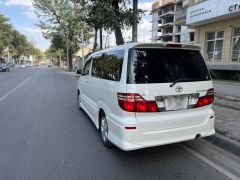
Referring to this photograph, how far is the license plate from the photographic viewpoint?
3829mm

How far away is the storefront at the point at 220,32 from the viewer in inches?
654

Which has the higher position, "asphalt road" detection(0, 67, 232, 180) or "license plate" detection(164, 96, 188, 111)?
"license plate" detection(164, 96, 188, 111)

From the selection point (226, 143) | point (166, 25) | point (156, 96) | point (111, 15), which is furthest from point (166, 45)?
point (166, 25)

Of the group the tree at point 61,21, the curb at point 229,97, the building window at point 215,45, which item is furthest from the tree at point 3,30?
the curb at point 229,97

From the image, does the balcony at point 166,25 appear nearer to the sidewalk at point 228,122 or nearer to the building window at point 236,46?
the building window at point 236,46

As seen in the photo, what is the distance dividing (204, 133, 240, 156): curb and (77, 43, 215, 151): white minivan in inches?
16.7

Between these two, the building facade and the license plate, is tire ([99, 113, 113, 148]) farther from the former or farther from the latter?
the building facade

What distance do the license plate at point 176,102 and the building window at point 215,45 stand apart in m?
16.7

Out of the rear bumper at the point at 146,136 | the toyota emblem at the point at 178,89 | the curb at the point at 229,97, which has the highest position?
the toyota emblem at the point at 178,89

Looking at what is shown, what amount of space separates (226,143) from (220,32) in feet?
55.0

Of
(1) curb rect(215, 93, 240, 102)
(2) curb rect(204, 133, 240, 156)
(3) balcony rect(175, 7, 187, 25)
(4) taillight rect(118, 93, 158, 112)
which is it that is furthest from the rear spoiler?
(3) balcony rect(175, 7, 187, 25)

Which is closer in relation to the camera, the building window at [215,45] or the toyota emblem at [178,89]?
the toyota emblem at [178,89]

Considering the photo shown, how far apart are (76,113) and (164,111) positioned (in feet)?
14.2

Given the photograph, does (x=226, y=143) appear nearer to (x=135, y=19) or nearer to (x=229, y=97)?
(x=229, y=97)
